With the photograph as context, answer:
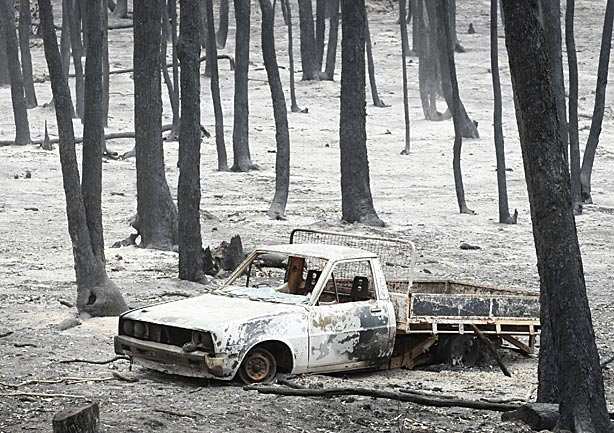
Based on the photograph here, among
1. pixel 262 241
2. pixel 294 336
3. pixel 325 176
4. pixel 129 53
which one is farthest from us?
pixel 129 53

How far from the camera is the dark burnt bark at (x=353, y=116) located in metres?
25.5

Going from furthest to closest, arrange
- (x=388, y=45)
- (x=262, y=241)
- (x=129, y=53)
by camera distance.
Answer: (x=388, y=45)
(x=129, y=53)
(x=262, y=241)

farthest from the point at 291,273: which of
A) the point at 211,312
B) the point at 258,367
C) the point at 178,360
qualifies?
the point at 178,360

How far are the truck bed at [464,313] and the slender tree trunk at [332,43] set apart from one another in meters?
A: 33.4

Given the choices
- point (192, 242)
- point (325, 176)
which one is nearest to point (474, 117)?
point (325, 176)

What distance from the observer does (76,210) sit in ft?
47.9

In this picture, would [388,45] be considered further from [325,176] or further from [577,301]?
[577,301]

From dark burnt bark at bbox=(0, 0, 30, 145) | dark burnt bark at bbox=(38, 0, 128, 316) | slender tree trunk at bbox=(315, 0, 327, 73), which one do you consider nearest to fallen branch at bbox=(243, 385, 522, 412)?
dark burnt bark at bbox=(38, 0, 128, 316)

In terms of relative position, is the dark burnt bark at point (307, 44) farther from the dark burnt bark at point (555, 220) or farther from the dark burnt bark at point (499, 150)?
the dark burnt bark at point (555, 220)

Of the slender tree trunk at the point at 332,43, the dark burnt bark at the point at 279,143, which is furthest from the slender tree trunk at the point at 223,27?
the dark burnt bark at the point at 279,143

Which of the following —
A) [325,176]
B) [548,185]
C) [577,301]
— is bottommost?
[325,176]

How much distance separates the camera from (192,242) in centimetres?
1773

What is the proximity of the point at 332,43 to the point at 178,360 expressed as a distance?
36.2 m

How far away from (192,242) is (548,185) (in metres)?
9.48
